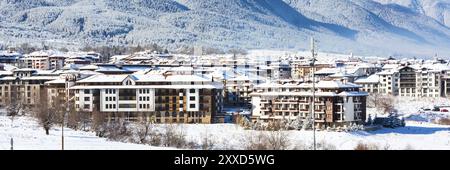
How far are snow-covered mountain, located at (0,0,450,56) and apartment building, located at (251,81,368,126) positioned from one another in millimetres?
64210

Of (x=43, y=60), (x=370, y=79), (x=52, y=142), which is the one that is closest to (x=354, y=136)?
(x=52, y=142)

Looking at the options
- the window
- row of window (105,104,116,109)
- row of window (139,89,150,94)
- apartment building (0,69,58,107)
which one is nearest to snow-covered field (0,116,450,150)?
row of window (139,89,150,94)

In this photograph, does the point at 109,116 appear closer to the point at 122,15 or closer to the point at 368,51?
the point at 122,15

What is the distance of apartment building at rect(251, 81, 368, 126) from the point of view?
30953 mm

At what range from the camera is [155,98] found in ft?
109

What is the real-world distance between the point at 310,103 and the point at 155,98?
6.03 meters

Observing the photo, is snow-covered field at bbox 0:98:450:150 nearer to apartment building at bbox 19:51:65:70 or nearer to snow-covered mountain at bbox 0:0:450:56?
apartment building at bbox 19:51:65:70

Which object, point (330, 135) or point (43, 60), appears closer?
point (330, 135)

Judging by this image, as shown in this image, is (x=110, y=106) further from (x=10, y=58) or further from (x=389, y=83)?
(x=10, y=58)

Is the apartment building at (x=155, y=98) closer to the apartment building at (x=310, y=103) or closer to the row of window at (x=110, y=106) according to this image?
the row of window at (x=110, y=106)

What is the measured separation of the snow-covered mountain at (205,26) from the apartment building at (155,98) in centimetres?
6117

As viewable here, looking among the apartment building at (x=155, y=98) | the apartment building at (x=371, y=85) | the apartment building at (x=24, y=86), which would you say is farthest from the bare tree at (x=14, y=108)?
the apartment building at (x=371, y=85)
